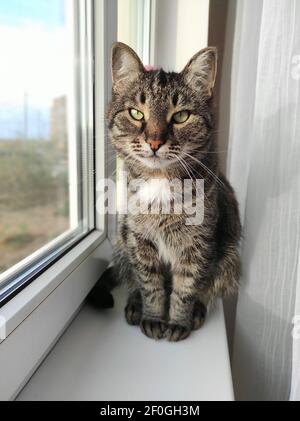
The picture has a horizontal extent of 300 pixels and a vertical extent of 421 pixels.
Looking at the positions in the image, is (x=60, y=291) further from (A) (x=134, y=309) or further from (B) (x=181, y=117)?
(B) (x=181, y=117)

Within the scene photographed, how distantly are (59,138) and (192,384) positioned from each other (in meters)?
0.61

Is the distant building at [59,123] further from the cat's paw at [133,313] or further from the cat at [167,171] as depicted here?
the cat's paw at [133,313]

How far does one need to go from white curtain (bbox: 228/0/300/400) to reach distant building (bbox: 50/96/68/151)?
0.45 m

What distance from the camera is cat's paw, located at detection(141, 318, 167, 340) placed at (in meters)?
0.70

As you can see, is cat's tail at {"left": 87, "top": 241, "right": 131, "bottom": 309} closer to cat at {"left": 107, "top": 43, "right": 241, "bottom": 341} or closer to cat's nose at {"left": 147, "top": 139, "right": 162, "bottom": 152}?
cat at {"left": 107, "top": 43, "right": 241, "bottom": 341}

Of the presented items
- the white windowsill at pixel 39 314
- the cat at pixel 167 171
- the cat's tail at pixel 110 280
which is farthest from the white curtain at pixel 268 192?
the white windowsill at pixel 39 314

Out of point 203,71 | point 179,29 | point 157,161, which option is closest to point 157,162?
point 157,161

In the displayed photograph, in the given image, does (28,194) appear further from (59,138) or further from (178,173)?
(178,173)

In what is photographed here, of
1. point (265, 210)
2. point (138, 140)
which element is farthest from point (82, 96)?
point (265, 210)

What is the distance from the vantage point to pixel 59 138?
80 centimetres

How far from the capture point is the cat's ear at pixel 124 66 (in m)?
0.66

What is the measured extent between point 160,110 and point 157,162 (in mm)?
110

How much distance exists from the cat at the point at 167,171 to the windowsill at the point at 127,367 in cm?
4

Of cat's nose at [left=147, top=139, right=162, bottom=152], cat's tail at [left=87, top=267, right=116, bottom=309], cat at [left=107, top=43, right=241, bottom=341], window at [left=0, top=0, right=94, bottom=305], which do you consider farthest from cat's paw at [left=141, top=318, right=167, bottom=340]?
cat's nose at [left=147, top=139, right=162, bottom=152]
